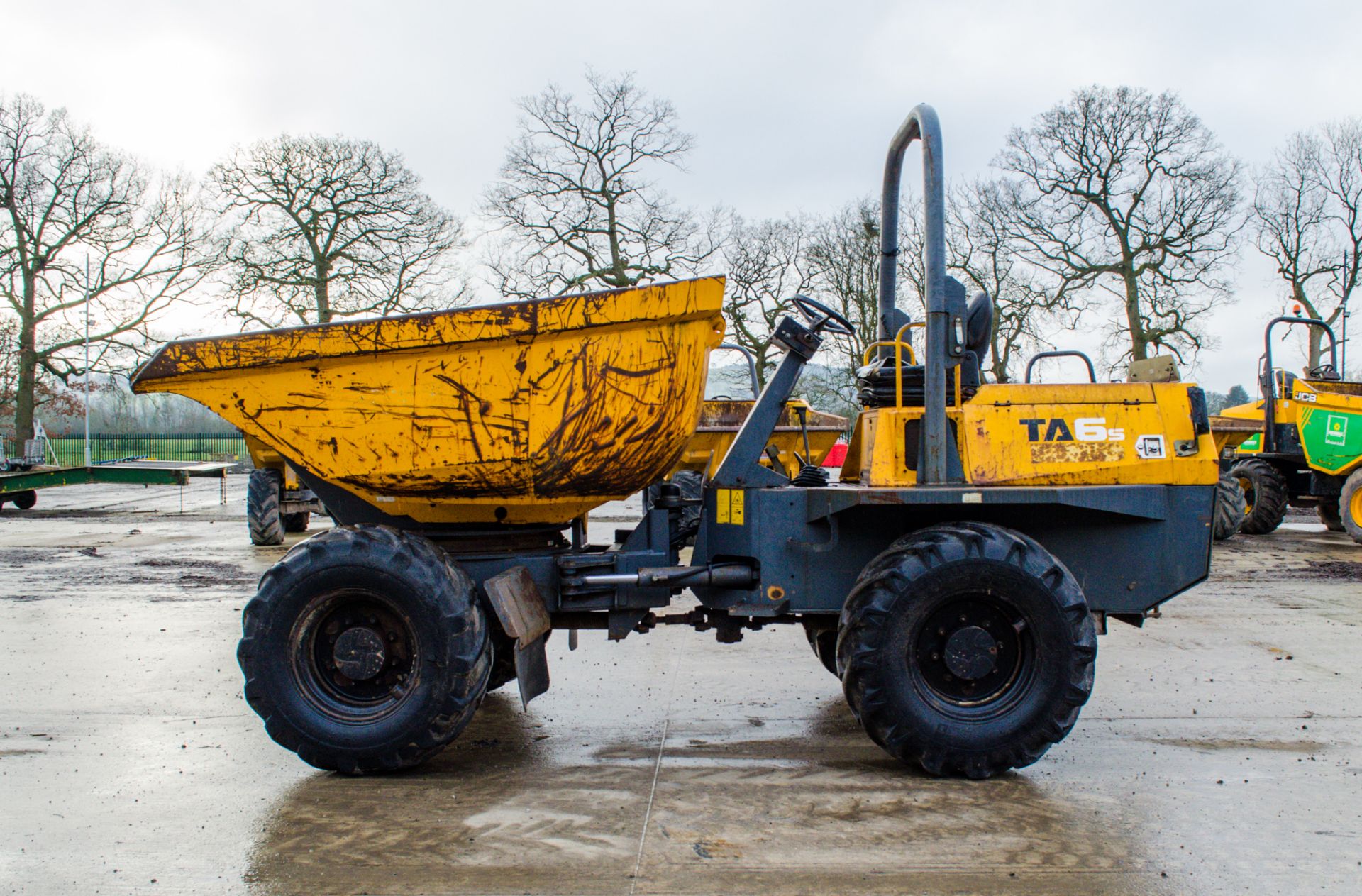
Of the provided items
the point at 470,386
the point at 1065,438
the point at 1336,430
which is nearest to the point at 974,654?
the point at 1065,438

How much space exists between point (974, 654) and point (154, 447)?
139 ft

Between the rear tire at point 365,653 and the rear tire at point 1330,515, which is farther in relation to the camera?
the rear tire at point 1330,515

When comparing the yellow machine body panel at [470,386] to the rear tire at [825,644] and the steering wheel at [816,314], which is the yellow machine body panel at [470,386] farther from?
the rear tire at [825,644]

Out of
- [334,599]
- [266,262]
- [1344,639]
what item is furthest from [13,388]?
[1344,639]

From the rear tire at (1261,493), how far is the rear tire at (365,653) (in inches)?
487

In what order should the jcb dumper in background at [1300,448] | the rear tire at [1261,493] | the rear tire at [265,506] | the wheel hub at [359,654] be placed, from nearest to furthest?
the wheel hub at [359,654], the rear tire at [265,506], the jcb dumper in background at [1300,448], the rear tire at [1261,493]

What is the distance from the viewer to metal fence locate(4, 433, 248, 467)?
37875mm

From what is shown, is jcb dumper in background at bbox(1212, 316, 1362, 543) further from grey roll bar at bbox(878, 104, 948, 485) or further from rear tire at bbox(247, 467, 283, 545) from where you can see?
rear tire at bbox(247, 467, 283, 545)

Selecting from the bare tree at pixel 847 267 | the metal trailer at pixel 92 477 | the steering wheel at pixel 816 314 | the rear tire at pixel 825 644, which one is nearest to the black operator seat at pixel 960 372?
the steering wheel at pixel 816 314

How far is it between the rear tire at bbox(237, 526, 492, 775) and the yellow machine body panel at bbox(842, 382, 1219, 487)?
72.7 inches

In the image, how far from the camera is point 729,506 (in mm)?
4449

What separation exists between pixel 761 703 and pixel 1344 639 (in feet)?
14.1

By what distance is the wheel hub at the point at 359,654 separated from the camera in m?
4.14

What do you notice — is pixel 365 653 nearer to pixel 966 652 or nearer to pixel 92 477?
pixel 966 652
